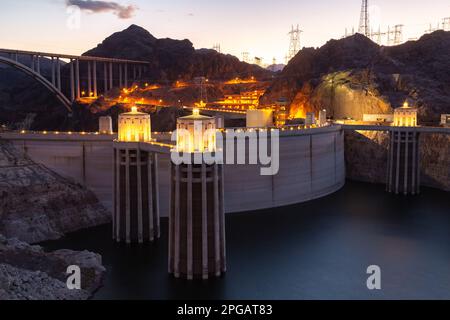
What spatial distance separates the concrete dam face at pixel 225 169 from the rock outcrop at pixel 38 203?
1265 millimetres

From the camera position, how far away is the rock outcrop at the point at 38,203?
50.0 metres

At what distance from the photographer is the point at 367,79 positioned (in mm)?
90312

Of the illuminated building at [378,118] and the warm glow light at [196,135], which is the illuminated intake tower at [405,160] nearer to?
the illuminated building at [378,118]

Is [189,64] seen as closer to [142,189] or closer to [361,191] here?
[361,191]

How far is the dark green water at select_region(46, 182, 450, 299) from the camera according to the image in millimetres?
36969

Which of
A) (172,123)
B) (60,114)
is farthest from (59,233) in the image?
(60,114)

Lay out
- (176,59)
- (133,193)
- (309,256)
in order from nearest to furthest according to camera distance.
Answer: (309,256) < (133,193) < (176,59)

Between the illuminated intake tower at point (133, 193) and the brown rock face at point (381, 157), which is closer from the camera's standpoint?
the illuminated intake tower at point (133, 193)

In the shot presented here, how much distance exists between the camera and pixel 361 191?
75.3m

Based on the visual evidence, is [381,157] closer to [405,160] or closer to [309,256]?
[405,160]

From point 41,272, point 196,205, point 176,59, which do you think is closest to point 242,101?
point 176,59

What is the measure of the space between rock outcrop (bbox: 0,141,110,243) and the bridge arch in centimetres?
4306

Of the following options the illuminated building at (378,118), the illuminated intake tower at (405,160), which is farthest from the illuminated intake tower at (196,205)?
the illuminated building at (378,118)

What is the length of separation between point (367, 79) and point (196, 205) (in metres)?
62.5
